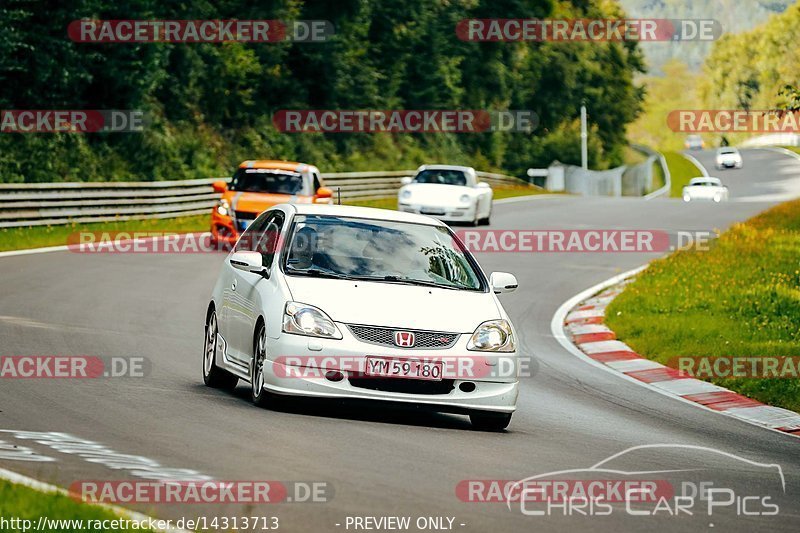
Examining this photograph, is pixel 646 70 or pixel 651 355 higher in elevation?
pixel 646 70

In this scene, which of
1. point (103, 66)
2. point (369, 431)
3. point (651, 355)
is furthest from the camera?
point (103, 66)

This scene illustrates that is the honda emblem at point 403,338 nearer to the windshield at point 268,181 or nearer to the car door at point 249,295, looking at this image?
the car door at point 249,295

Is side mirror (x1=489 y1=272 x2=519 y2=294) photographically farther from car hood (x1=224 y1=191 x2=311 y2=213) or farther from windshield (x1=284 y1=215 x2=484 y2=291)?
car hood (x1=224 y1=191 x2=311 y2=213)

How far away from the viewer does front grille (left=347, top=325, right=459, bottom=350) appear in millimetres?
10148

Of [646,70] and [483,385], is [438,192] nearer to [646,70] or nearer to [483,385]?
[483,385]

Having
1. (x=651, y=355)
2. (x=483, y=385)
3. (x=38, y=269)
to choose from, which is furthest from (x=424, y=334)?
(x=38, y=269)

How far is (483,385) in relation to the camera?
412 inches

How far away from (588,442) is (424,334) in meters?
1.39

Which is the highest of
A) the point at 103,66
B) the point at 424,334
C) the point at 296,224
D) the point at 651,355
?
the point at 103,66

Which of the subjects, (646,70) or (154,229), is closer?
(154,229)

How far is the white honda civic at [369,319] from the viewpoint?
1014 cm

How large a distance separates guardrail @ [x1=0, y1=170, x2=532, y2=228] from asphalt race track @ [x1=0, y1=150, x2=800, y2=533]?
416 inches

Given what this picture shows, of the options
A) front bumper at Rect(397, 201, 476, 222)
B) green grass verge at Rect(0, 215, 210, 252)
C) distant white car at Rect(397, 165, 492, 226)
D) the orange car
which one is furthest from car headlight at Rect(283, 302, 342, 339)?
front bumper at Rect(397, 201, 476, 222)

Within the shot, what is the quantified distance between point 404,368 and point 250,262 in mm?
1715
